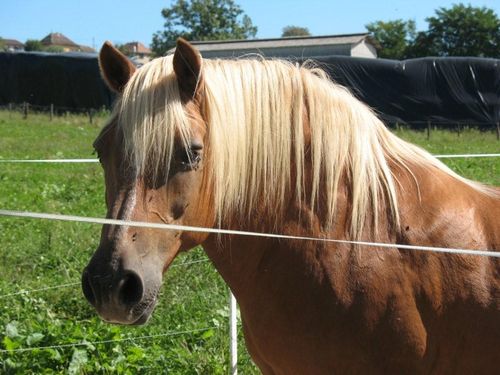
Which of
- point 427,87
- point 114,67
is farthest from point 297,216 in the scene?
point 427,87

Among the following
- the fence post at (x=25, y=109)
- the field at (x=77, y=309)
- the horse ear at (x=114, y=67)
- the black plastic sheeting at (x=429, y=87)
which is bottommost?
the fence post at (x=25, y=109)

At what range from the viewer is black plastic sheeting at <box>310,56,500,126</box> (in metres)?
19.6

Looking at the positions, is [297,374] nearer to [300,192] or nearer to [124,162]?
[300,192]

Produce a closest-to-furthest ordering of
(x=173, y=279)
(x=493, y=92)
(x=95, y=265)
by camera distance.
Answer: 1. (x=95, y=265)
2. (x=173, y=279)
3. (x=493, y=92)

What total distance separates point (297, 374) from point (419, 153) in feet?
3.33

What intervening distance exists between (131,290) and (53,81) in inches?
1006

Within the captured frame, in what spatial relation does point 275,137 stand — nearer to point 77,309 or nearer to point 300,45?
point 77,309

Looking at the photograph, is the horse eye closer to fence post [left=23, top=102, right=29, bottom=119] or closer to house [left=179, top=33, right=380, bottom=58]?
fence post [left=23, top=102, right=29, bottom=119]

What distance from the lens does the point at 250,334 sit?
2480 mm

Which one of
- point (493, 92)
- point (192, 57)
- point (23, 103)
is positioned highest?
point (192, 57)

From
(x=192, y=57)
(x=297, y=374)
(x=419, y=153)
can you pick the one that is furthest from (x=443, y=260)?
(x=192, y=57)

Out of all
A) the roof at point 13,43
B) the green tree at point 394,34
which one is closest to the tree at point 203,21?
the green tree at point 394,34

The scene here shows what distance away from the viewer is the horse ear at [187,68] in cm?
216

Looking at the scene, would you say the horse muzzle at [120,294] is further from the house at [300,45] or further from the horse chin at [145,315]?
the house at [300,45]
